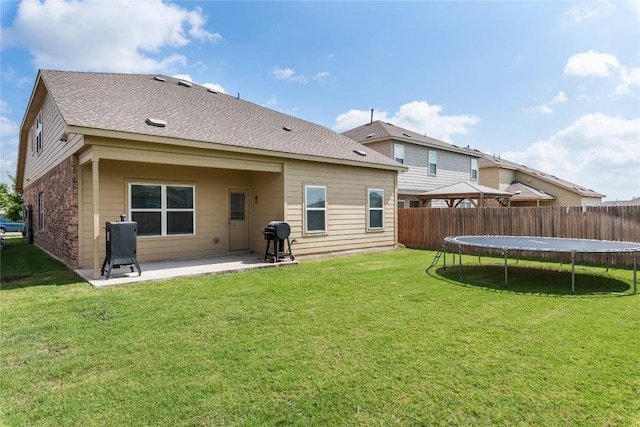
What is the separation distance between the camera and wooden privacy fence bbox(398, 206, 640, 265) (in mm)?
8500

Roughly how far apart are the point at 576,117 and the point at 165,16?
14.0 m

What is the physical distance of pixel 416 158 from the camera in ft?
56.4

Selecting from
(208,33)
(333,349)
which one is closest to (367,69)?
(208,33)

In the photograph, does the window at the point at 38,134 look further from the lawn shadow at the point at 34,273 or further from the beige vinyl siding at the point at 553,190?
the beige vinyl siding at the point at 553,190

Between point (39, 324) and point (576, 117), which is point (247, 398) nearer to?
point (39, 324)

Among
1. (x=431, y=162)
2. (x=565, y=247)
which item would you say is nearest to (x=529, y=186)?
(x=431, y=162)

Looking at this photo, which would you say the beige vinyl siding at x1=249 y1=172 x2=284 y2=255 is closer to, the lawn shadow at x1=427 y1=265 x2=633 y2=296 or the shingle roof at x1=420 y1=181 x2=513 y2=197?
the lawn shadow at x1=427 y1=265 x2=633 y2=296

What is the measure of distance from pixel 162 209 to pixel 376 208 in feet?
21.0

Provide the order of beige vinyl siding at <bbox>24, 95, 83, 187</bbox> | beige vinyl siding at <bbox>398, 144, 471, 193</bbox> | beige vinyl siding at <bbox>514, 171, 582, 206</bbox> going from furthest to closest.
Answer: beige vinyl siding at <bbox>514, 171, 582, 206</bbox> → beige vinyl siding at <bbox>398, 144, 471, 193</bbox> → beige vinyl siding at <bbox>24, 95, 83, 187</bbox>

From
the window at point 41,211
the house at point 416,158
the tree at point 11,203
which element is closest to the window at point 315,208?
the house at point 416,158

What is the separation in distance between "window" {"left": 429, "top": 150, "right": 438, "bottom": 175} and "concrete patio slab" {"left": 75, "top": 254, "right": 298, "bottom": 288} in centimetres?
1218

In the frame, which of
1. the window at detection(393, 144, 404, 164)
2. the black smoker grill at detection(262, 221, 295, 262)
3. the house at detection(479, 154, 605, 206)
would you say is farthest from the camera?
the house at detection(479, 154, 605, 206)

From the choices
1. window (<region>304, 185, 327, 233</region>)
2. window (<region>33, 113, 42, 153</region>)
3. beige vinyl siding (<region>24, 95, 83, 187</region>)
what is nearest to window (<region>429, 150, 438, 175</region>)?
window (<region>304, 185, 327, 233</region>)

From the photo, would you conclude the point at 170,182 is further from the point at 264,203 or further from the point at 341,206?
the point at 341,206
